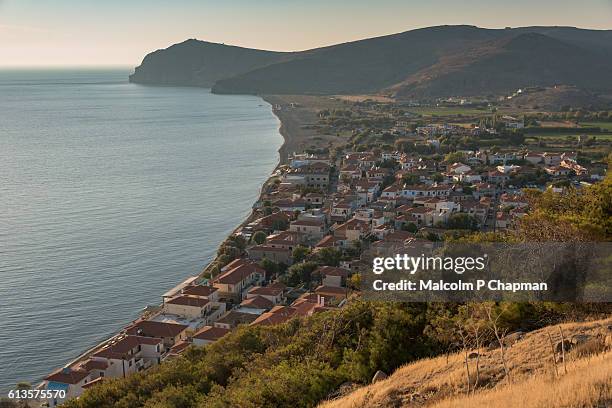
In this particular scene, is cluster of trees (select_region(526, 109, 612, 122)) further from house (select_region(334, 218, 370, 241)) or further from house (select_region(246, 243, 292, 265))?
house (select_region(246, 243, 292, 265))

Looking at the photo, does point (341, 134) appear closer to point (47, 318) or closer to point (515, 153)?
point (515, 153)

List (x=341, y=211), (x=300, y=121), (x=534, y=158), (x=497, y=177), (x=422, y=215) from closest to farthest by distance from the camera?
(x=422, y=215) < (x=341, y=211) < (x=497, y=177) < (x=534, y=158) < (x=300, y=121)

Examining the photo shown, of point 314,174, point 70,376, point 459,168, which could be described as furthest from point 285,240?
point 459,168

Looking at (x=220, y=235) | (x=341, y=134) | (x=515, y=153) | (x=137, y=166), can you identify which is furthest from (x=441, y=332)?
(x=341, y=134)

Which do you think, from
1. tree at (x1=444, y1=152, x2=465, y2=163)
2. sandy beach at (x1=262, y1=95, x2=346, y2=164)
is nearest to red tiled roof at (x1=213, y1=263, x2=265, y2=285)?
tree at (x1=444, y1=152, x2=465, y2=163)

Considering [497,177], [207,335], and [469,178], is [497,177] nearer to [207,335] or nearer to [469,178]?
[469,178]

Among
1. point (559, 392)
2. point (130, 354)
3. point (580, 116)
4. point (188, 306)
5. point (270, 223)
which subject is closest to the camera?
point (559, 392)
